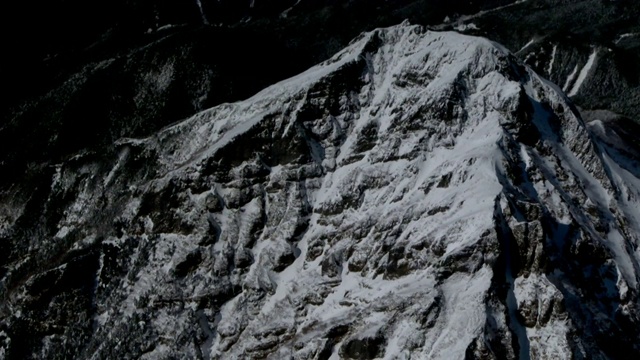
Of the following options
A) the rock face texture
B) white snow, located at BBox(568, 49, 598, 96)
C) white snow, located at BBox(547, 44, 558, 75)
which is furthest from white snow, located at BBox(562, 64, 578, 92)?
the rock face texture

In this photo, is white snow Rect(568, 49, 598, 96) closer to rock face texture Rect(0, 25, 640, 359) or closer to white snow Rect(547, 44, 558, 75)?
white snow Rect(547, 44, 558, 75)

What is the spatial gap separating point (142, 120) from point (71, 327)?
45027 millimetres

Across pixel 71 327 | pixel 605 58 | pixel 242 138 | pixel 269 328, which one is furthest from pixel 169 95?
pixel 605 58

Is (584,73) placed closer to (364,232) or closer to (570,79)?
(570,79)

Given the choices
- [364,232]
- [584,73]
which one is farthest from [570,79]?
[364,232]

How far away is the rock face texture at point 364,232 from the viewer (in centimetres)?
5025

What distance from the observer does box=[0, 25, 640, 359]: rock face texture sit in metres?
50.2

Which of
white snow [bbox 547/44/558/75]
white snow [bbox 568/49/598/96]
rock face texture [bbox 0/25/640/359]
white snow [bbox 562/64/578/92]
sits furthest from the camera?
white snow [bbox 547/44/558/75]

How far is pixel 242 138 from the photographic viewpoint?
70.6m

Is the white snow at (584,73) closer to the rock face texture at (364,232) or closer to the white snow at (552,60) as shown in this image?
the white snow at (552,60)

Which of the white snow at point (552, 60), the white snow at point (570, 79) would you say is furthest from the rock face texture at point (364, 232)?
the white snow at point (552, 60)

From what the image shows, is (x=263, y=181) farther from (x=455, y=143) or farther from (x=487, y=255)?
(x=487, y=255)

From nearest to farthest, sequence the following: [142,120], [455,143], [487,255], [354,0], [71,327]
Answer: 1. [487,255]
2. [455,143]
3. [71,327]
4. [142,120]
5. [354,0]

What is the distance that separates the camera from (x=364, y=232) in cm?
5981
